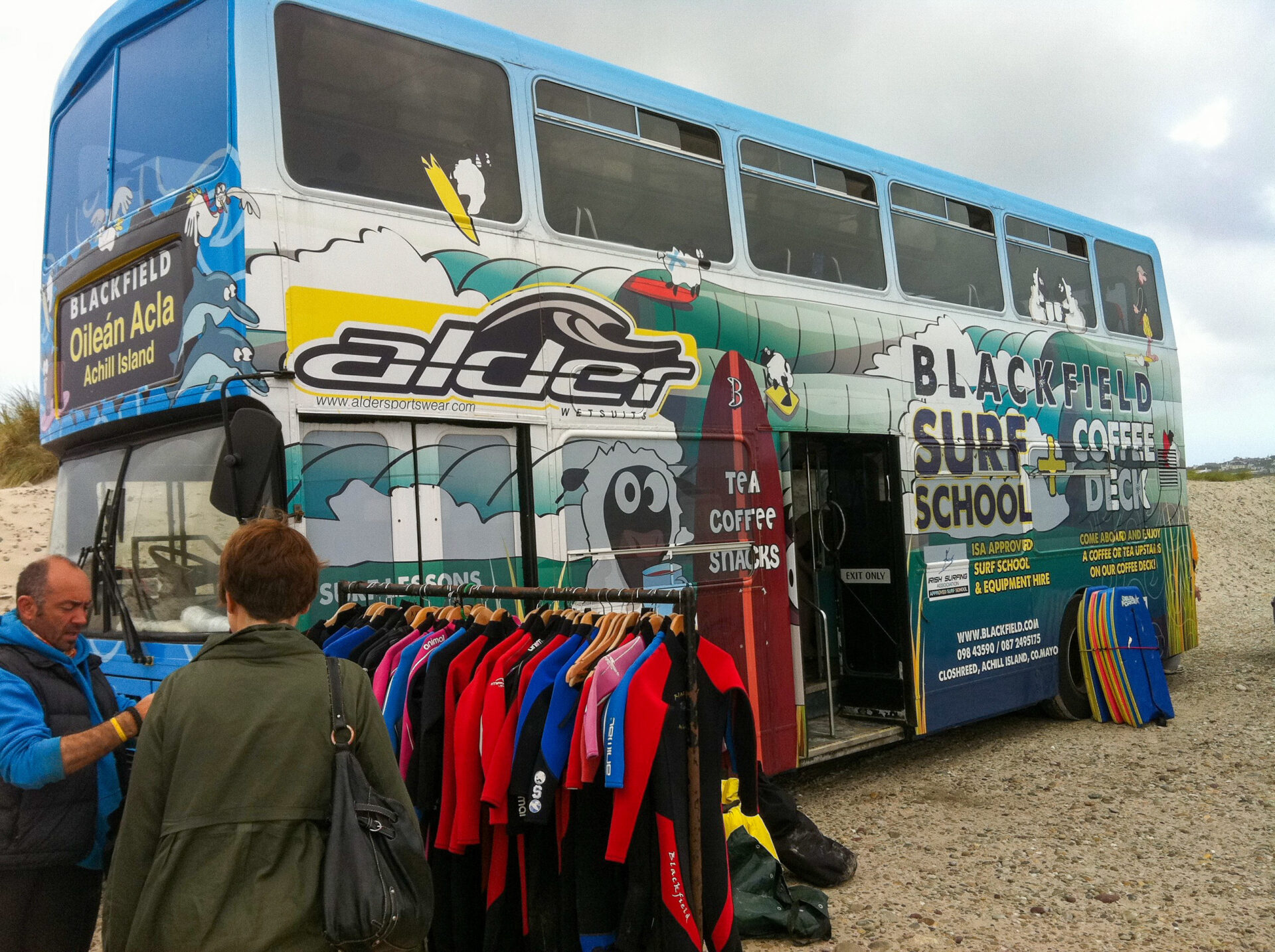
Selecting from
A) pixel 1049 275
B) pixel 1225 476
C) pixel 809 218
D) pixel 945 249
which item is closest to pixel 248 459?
pixel 809 218

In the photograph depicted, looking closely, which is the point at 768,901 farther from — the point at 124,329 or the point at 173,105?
the point at 173,105

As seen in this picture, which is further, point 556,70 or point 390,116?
point 556,70

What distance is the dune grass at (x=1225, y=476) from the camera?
32.5m

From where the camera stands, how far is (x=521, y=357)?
5.09 metres

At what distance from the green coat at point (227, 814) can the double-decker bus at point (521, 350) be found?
77.4 inches

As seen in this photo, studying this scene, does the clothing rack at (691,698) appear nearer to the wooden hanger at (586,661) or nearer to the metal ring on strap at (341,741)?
the wooden hanger at (586,661)

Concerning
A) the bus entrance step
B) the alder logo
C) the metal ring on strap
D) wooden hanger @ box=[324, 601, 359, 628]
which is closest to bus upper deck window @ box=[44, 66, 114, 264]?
the alder logo

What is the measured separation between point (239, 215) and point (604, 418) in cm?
201

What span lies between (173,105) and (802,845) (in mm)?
4556

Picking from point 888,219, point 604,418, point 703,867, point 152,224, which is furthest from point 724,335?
point 703,867

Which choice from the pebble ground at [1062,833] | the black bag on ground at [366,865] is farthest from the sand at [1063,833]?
the black bag on ground at [366,865]

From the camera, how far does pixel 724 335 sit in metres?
6.11

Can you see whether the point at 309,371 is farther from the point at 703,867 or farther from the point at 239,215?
the point at 703,867

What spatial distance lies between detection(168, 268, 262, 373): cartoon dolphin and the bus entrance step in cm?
417
